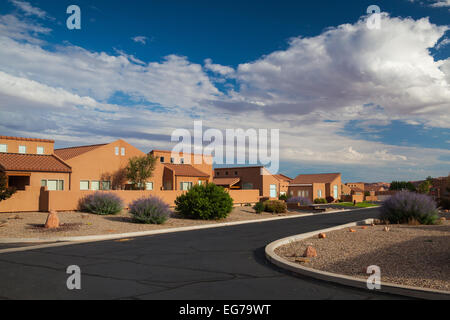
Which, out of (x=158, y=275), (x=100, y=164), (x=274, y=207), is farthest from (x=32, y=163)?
(x=158, y=275)

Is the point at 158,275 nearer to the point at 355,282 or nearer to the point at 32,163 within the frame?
the point at 355,282

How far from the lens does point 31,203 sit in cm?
2636

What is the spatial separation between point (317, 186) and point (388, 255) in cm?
5416

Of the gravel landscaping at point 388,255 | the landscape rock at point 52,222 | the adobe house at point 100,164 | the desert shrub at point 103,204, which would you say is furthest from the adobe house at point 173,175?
the gravel landscaping at point 388,255

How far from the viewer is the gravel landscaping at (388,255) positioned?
8219 mm

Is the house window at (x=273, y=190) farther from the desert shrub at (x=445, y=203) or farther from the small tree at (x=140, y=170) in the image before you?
the desert shrub at (x=445, y=203)

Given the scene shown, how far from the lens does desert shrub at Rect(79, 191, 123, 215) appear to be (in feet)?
84.7

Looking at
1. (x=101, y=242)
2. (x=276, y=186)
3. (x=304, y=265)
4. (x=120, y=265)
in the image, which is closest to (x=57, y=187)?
(x=101, y=242)

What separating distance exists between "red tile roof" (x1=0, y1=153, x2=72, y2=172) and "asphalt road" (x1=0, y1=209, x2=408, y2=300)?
61.8ft

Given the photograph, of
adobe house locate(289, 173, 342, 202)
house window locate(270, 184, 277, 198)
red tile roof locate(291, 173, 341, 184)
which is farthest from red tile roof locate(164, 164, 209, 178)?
red tile roof locate(291, 173, 341, 184)

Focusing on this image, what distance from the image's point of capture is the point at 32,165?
30.5 m

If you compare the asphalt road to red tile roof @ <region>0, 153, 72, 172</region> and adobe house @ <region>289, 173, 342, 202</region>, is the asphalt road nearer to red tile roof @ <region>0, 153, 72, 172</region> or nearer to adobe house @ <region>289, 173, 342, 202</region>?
red tile roof @ <region>0, 153, 72, 172</region>
